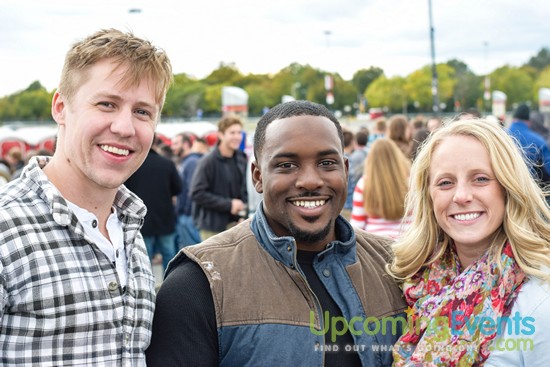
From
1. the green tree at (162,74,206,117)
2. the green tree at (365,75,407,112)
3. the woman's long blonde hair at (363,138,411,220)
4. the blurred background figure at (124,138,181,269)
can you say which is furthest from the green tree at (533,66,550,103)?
the woman's long blonde hair at (363,138,411,220)

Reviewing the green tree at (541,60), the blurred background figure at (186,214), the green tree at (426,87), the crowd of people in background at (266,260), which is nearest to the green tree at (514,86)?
the green tree at (426,87)

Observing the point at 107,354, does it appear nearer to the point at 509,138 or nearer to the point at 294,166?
the point at 294,166

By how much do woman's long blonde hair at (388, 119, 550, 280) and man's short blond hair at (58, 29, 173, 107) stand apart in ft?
4.11

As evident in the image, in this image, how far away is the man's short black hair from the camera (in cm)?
240

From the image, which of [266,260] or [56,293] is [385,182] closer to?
[266,260]

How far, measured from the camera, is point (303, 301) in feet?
7.42

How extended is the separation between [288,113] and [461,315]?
3.41 feet

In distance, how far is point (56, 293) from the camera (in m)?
1.94

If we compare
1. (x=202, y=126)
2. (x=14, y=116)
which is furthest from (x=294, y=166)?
(x=14, y=116)

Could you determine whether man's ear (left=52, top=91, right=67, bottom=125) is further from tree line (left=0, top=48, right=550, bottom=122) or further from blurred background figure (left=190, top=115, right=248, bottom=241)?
tree line (left=0, top=48, right=550, bottom=122)

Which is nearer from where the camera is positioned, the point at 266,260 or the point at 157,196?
the point at 266,260

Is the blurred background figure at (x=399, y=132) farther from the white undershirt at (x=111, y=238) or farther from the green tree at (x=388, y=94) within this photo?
the green tree at (x=388, y=94)

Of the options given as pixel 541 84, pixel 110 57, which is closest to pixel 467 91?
pixel 541 84

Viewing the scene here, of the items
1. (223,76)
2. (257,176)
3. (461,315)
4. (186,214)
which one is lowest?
(186,214)
